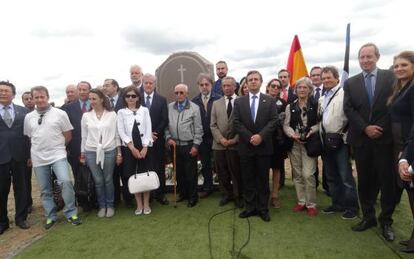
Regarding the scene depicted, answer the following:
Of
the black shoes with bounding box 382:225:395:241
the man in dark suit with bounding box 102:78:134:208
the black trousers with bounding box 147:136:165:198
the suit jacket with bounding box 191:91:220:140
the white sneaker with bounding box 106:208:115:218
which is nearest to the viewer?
the black shoes with bounding box 382:225:395:241

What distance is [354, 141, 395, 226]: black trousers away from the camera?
374cm

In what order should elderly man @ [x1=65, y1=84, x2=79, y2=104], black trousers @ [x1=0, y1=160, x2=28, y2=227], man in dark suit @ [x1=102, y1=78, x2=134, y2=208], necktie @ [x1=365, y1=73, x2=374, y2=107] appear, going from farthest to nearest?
elderly man @ [x1=65, y1=84, x2=79, y2=104] < man in dark suit @ [x1=102, y1=78, x2=134, y2=208] < black trousers @ [x1=0, y1=160, x2=28, y2=227] < necktie @ [x1=365, y1=73, x2=374, y2=107]

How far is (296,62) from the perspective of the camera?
7273 millimetres

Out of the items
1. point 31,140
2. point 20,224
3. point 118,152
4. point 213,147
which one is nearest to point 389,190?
point 213,147

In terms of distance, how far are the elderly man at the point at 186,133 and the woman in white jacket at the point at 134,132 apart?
18.6 inches

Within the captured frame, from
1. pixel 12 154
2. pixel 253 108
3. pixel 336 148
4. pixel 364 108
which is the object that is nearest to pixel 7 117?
pixel 12 154

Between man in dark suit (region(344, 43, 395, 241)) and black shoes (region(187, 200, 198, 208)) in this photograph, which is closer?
man in dark suit (region(344, 43, 395, 241))

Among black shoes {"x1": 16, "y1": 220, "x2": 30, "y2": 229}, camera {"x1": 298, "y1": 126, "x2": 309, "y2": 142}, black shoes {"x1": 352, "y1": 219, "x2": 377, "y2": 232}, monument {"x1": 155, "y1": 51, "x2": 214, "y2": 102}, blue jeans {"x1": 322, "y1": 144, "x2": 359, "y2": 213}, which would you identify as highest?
monument {"x1": 155, "y1": 51, "x2": 214, "y2": 102}

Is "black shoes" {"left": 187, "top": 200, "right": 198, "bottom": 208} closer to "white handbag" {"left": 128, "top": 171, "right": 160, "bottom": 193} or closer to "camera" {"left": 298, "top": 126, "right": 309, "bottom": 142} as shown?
"white handbag" {"left": 128, "top": 171, "right": 160, "bottom": 193}

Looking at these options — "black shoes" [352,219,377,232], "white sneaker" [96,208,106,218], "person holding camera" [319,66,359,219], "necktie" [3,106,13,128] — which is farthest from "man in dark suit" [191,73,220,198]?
"necktie" [3,106,13,128]

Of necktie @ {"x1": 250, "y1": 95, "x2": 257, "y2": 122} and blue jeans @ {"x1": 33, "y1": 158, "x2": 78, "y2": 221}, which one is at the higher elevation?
necktie @ {"x1": 250, "y1": 95, "x2": 257, "y2": 122}

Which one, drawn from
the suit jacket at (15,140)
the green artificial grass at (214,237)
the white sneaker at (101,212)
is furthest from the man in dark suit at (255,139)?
the suit jacket at (15,140)

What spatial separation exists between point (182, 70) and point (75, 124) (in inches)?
93.3

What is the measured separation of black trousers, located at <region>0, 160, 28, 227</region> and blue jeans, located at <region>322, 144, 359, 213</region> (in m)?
4.25
